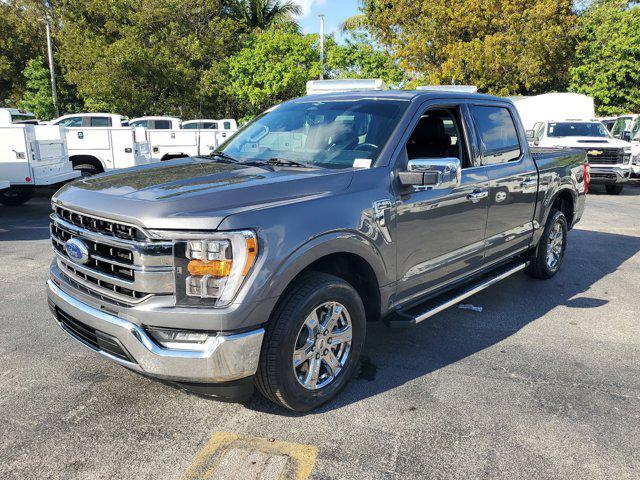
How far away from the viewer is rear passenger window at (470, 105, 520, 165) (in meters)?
4.44

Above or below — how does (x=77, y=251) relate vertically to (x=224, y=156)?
below

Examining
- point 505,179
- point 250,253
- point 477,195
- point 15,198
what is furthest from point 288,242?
point 15,198

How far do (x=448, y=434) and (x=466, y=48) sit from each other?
74.4ft

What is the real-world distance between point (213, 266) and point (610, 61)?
2694 centimetres

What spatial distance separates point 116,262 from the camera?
2.72m

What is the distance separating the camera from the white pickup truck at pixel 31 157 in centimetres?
883

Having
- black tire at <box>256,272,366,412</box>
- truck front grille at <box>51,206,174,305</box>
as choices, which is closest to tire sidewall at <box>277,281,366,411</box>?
black tire at <box>256,272,366,412</box>

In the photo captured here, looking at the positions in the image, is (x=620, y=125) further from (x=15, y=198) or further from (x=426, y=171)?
(x=15, y=198)

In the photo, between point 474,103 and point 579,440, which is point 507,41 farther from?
point 579,440

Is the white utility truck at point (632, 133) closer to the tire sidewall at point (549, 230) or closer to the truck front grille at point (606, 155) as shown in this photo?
the truck front grille at point (606, 155)

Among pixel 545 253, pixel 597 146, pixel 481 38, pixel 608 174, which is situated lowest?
pixel 608 174

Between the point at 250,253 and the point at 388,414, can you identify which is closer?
the point at 250,253

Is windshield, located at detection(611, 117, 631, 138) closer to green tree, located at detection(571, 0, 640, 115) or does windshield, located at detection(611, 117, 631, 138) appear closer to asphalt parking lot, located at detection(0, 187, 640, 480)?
green tree, located at detection(571, 0, 640, 115)

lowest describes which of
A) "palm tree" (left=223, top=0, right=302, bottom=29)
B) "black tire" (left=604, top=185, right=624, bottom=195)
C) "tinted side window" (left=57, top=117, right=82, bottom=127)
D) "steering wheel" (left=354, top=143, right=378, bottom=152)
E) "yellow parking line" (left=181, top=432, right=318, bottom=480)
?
"black tire" (left=604, top=185, right=624, bottom=195)
